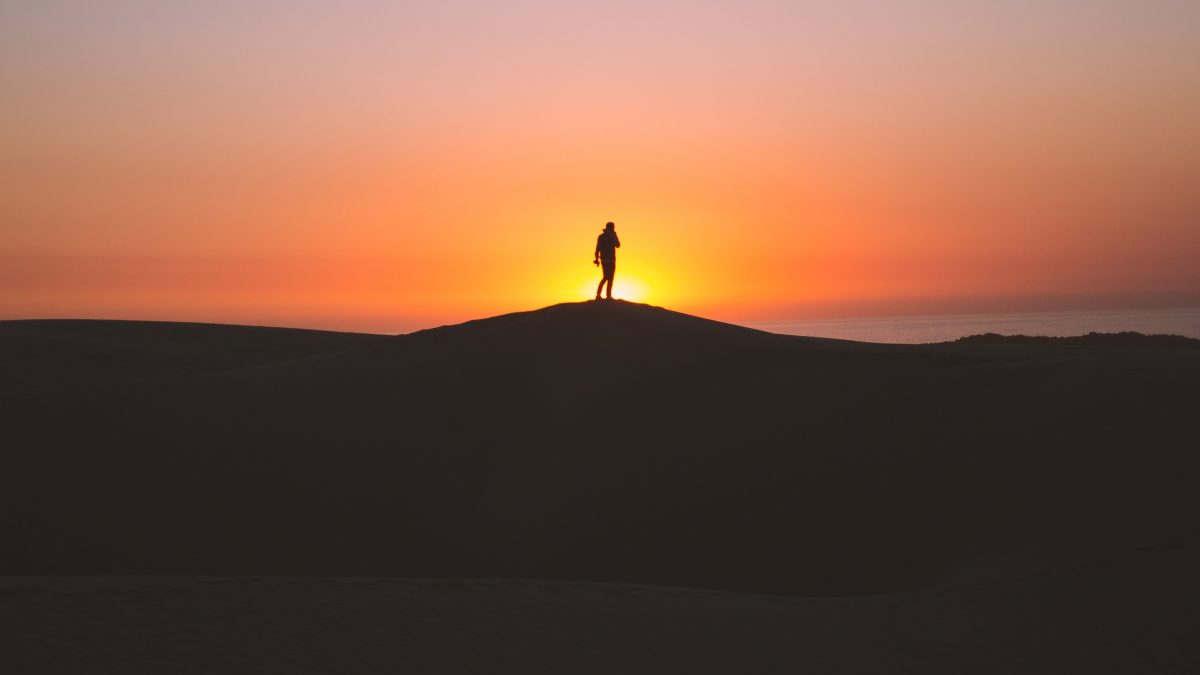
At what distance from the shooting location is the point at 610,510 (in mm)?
10859

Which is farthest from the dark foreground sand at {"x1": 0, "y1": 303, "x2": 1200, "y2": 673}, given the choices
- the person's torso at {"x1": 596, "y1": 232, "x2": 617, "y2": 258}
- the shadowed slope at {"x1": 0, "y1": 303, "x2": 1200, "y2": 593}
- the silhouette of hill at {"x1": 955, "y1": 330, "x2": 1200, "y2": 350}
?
the silhouette of hill at {"x1": 955, "y1": 330, "x2": 1200, "y2": 350}

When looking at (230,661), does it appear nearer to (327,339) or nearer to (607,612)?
(607,612)

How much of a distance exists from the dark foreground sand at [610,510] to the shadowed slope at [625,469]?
4 centimetres

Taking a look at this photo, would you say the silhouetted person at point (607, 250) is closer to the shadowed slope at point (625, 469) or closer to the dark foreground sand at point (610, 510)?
the dark foreground sand at point (610, 510)

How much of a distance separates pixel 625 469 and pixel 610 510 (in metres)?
0.90

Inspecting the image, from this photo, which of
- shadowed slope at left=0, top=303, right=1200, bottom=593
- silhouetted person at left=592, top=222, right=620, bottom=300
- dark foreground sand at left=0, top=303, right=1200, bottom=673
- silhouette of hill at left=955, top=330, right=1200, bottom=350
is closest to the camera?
dark foreground sand at left=0, top=303, right=1200, bottom=673

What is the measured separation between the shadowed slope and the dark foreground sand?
1.7 inches

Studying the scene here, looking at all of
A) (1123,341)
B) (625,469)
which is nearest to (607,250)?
(625,469)

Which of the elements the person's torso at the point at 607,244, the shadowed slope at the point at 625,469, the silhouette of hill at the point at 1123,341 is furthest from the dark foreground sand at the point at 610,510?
the silhouette of hill at the point at 1123,341

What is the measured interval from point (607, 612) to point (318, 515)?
5566 mm

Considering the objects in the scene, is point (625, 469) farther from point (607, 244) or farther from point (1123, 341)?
point (1123, 341)

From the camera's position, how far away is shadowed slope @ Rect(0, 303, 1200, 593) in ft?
30.2

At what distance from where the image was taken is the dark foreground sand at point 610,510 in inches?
211

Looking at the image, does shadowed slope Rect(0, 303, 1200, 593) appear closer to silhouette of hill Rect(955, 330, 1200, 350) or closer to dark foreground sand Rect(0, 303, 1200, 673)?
dark foreground sand Rect(0, 303, 1200, 673)
